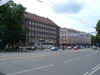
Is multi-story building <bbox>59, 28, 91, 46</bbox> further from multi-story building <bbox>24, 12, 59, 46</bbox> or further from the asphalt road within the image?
the asphalt road

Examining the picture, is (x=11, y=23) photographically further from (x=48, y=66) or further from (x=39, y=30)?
(x=39, y=30)

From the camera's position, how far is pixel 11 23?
45.5 m

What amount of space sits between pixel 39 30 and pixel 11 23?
130ft

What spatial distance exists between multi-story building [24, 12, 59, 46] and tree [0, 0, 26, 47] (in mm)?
24582

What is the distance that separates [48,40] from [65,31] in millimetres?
21448

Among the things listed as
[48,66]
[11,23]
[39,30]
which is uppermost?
[39,30]

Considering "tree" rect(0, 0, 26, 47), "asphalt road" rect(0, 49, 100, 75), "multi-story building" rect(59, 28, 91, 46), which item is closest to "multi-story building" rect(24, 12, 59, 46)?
"multi-story building" rect(59, 28, 91, 46)

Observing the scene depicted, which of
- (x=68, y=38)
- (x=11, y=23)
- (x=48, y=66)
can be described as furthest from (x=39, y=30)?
(x=48, y=66)

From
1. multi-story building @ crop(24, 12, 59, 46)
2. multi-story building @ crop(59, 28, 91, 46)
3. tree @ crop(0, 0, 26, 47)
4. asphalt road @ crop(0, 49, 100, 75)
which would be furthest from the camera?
multi-story building @ crop(59, 28, 91, 46)

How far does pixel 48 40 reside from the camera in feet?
300

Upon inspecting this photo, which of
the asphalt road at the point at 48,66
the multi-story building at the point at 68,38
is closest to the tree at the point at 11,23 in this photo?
the asphalt road at the point at 48,66

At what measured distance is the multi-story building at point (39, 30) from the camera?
7750 cm

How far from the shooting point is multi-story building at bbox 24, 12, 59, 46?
7750 cm

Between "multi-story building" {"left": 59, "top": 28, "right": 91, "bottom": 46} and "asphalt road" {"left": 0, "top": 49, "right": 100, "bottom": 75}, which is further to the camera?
"multi-story building" {"left": 59, "top": 28, "right": 91, "bottom": 46}
